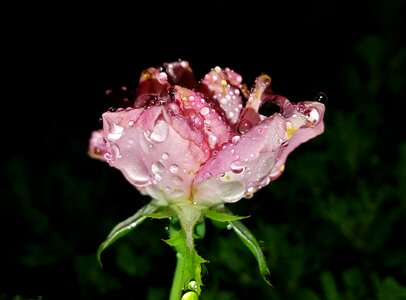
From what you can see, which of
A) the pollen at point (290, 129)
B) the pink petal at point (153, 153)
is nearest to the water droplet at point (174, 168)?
the pink petal at point (153, 153)

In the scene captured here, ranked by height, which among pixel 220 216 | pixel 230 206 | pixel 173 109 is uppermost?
pixel 173 109

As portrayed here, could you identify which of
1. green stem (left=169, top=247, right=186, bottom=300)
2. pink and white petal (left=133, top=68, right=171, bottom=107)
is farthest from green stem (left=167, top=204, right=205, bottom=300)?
pink and white petal (left=133, top=68, right=171, bottom=107)

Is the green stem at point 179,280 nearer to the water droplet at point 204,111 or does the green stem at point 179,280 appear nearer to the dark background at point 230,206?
the dark background at point 230,206

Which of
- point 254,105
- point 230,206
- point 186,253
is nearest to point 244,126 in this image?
point 254,105

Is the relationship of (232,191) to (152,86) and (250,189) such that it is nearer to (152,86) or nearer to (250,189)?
(250,189)

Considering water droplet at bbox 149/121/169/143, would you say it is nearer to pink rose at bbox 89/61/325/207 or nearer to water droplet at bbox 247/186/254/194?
pink rose at bbox 89/61/325/207

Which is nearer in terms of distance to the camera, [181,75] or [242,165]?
[242,165]

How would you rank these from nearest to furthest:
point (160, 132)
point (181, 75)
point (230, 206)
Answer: point (160, 132)
point (181, 75)
point (230, 206)

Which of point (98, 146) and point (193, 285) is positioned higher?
point (98, 146)
